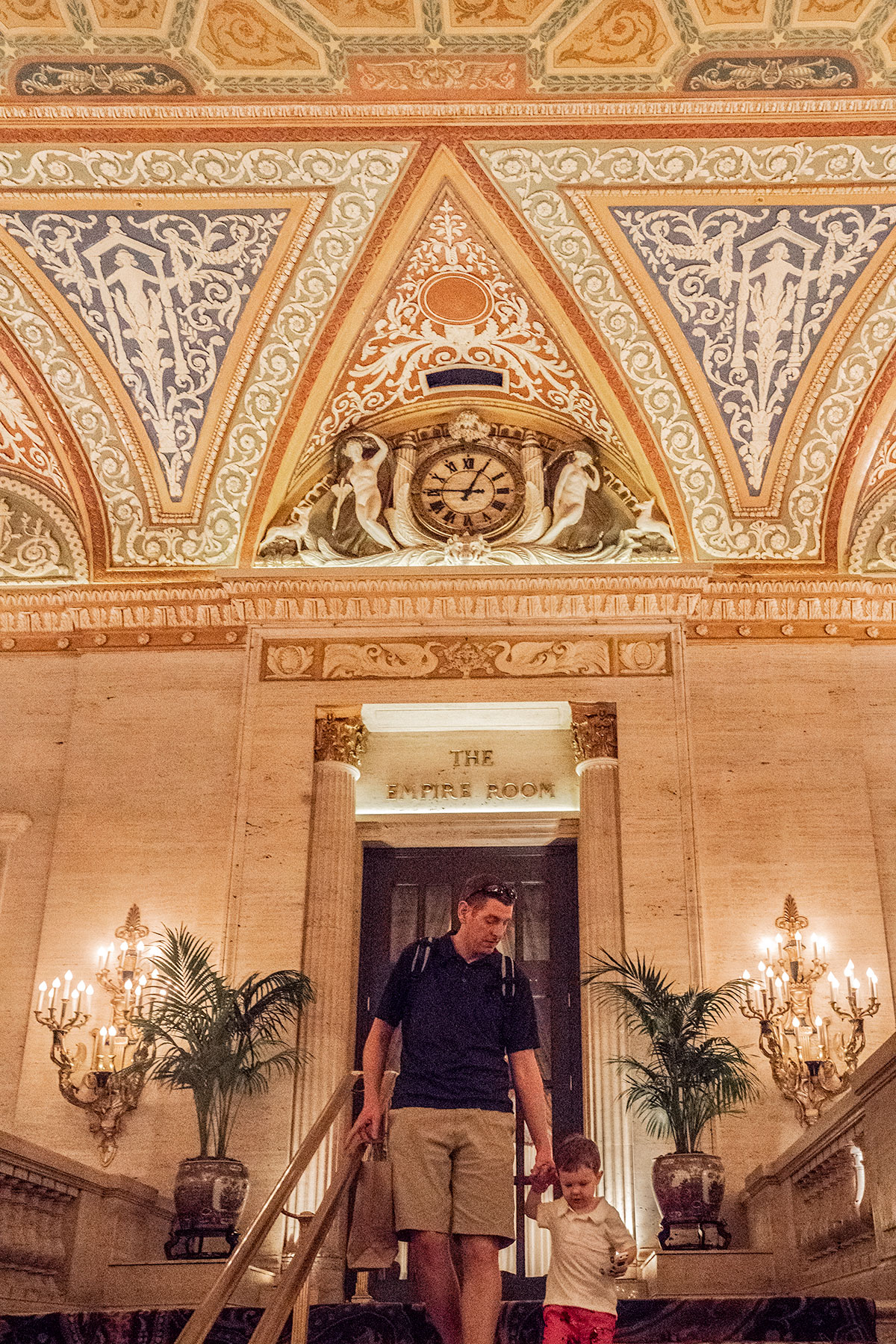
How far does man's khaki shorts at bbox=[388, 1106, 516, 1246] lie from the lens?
385 centimetres

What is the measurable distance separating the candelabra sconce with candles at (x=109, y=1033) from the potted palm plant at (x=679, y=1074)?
312 cm

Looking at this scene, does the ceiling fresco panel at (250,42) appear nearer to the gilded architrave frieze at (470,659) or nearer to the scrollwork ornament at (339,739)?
the gilded architrave frieze at (470,659)

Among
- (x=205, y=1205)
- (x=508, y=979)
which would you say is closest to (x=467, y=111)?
(x=508, y=979)

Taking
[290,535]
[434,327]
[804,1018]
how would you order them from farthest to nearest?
1. [290,535]
2. [434,327]
3. [804,1018]


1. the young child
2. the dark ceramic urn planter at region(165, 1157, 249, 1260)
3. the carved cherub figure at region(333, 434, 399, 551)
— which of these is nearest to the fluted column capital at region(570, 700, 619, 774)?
the carved cherub figure at region(333, 434, 399, 551)

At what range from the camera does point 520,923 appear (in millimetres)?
10289

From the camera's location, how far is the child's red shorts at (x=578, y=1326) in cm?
425

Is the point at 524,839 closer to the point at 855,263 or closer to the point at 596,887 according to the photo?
the point at 596,887

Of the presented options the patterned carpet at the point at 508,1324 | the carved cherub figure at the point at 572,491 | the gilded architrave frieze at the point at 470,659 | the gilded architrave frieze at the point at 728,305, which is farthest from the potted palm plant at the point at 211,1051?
the gilded architrave frieze at the point at 728,305

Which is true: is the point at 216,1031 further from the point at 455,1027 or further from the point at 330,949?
the point at 455,1027

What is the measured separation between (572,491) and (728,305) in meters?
1.91

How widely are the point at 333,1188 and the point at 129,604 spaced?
737 centimetres

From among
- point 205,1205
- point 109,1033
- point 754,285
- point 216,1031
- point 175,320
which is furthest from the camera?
point 175,320

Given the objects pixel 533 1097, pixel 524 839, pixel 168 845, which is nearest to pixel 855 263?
pixel 524 839
